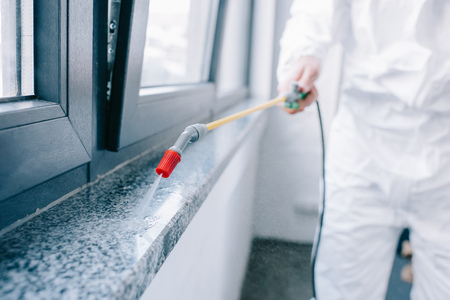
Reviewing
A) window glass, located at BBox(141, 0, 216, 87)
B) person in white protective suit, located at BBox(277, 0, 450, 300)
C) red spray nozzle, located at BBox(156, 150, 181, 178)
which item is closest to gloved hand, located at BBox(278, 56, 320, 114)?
person in white protective suit, located at BBox(277, 0, 450, 300)

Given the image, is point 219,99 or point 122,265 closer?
point 122,265

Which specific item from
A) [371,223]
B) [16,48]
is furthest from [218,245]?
[16,48]

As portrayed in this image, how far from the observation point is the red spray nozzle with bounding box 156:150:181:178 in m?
0.37

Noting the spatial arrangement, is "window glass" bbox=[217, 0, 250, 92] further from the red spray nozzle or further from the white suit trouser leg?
the red spray nozzle

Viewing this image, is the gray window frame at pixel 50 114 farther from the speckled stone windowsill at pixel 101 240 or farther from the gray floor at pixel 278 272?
the gray floor at pixel 278 272

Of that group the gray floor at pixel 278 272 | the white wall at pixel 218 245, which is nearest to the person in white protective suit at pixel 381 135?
the gray floor at pixel 278 272

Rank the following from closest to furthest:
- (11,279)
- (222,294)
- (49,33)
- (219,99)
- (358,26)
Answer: (11,279), (49,33), (358,26), (222,294), (219,99)

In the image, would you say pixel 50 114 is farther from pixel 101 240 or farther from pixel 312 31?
pixel 312 31

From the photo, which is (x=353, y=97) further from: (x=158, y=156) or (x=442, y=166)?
(x=158, y=156)

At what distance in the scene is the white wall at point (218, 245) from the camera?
20.8 inches

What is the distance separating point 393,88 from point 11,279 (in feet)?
2.69

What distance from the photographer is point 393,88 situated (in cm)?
77

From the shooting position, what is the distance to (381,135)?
861 millimetres

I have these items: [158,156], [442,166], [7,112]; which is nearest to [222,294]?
[158,156]
